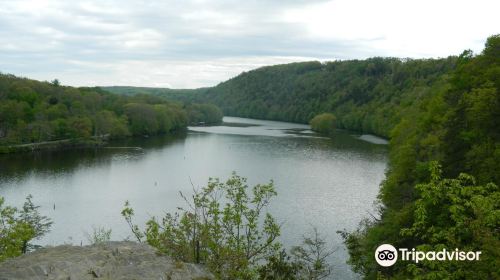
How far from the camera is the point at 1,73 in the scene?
111 m

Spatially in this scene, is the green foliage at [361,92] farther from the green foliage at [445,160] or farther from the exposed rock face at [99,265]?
the exposed rock face at [99,265]

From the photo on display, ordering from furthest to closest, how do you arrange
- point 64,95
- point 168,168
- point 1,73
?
1. point 1,73
2. point 64,95
3. point 168,168

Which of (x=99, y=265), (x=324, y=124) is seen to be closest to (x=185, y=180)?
(x=99, y=265)

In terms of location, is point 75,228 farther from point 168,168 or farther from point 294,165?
point 294,165

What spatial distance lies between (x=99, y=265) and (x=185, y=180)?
40.2m

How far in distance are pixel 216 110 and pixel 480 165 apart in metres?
141

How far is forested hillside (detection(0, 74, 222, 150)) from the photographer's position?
80.2 meters

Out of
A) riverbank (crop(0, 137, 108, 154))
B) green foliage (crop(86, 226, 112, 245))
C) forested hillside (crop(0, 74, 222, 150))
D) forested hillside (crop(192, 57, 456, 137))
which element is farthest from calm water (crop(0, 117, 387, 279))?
forested hillside (crop(192, 57, 456, 137))

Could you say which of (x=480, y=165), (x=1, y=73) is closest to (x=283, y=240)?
(x=480, y=165)

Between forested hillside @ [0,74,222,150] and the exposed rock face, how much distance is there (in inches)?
2754

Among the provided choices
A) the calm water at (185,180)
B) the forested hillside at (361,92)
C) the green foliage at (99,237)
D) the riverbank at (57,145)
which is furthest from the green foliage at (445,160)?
the riverbank at (57,145)

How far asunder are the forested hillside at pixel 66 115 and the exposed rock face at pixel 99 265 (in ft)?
230

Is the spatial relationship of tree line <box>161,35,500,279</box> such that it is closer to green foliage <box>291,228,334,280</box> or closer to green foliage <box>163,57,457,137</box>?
green foliage <box>291,228,334,280</box>

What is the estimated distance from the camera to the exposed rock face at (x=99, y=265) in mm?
10273
